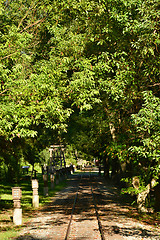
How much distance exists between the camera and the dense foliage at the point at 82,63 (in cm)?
1165

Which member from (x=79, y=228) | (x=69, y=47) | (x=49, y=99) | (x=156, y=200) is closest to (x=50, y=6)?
(x=69, y=47)

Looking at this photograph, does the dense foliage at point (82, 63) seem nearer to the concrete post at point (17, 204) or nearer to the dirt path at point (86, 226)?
the concrete post at point (17, 204)

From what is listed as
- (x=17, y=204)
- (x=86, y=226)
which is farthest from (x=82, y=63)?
(x=86, y=226)

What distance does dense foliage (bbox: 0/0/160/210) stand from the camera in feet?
38.2

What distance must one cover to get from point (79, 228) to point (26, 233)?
1858 mm

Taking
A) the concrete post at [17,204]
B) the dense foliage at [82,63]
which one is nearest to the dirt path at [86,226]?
the concrete post at [17,204]

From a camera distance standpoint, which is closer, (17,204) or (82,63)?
(17,204)

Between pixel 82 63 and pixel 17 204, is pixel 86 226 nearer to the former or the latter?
pixel 17 204

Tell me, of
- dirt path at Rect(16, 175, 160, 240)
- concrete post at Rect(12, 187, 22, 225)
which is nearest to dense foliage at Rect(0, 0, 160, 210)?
concrete post at Rect(12, 187, 22, 225)

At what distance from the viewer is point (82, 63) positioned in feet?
47.8

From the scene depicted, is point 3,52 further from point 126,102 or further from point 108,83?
point 126,102

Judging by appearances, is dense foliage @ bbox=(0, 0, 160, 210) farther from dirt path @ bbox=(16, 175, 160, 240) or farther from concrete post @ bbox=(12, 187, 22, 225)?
dirt path @ bbox=(16, 175, 160, 240)

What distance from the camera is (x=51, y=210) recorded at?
1714 centimetres

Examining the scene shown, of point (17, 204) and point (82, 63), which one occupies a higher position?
point (82, 63)
